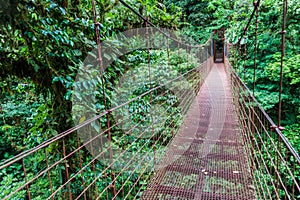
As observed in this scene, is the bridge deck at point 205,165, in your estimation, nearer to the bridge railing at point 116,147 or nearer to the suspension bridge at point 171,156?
the suspension bridge at point 171,156

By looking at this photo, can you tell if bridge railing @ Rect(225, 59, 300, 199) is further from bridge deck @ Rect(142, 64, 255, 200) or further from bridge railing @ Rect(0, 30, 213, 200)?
bridge railing @ Rect(0, 30, 213, 200)

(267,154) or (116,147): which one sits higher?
(267,154)

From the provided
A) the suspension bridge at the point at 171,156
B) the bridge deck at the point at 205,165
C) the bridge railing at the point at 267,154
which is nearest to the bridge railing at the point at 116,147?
the suspension bridge at the point at 171,156

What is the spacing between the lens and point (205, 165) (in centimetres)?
152

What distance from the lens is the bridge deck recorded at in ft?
4.04

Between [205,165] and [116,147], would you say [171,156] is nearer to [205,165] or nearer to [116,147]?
[205,165]

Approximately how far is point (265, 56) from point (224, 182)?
383cm

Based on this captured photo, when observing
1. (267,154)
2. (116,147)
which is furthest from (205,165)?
(116,147)

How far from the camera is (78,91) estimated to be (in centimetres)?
132

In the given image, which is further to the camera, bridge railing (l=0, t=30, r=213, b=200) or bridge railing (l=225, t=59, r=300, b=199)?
bridge railing (l=0, t=30, r=213, b=200)

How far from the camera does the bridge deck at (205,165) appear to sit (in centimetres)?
123

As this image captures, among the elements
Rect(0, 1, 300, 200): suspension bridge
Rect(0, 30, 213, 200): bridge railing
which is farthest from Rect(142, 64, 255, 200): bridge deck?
Rect(0, 30, 213, 200): bridge railing

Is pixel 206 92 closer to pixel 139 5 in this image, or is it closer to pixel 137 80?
pixel 137 80

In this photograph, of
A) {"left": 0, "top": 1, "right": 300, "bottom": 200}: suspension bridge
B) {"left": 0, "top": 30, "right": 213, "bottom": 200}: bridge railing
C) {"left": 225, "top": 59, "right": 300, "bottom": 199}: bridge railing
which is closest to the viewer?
{"left": 225, "top": 59, "right": 300, "bottom": 199}: bridge railing
